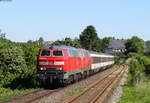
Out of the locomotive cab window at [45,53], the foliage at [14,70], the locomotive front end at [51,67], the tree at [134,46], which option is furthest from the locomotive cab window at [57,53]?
the tree at [134,46]

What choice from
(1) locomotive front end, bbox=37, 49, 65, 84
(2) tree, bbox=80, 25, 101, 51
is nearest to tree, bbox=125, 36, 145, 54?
(2) tree, bbox=80, 25, 101, 51

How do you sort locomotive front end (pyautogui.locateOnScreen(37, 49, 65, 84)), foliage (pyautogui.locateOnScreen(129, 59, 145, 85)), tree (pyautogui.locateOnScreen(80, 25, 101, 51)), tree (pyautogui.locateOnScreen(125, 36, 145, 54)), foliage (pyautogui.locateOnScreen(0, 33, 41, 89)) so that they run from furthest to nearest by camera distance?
tree (pyautogui.locateOnScreen(125, 36, 145, 54)) → tree (pyautogui.locateOnScreen(80, 25, 101, 51)) → foliage (pyautogui.locateOnScreen(129, 59, 145, 85)) → foliage (pyautogui.locateOnScreen(0, 33, 41, 89)) → locomotive front end (pyautogui.locateOnScreen(37, 49, 65, 84))

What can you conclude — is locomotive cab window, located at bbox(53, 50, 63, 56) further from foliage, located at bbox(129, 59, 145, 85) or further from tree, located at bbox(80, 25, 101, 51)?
tree, located at bbox(80, 25, 101, 51)

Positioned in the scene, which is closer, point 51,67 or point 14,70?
point 51,67

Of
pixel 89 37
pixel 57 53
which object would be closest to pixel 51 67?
pixel 57 53

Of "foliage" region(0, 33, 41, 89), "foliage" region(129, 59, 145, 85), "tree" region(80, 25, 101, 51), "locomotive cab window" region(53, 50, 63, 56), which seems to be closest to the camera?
"locomotive cab window" region(53, 50, 63, 56)

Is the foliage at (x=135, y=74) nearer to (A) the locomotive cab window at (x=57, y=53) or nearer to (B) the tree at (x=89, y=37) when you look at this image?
(A) the locomotive cab window at (x=57, y=53)

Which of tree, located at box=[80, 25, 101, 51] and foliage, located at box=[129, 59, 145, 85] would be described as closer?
foliage, located at box=[129, 59, 145, 85]

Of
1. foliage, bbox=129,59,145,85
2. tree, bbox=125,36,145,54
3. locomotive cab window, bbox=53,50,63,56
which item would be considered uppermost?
tree, bbox=125,36,145,54

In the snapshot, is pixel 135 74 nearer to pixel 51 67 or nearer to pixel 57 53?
pixel 57 53

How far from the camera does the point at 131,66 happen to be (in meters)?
27.0

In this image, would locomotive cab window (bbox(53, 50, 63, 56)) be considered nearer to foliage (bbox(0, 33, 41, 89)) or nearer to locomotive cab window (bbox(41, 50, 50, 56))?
locomotive cab window (bbox(41, 50, 50, 56))

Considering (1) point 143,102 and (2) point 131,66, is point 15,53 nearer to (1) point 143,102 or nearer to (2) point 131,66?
(2) point 131,66

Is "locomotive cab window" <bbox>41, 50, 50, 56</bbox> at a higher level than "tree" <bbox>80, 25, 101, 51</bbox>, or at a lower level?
lower
